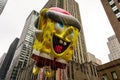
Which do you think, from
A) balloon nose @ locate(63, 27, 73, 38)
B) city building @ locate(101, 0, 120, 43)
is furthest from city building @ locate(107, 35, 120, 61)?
balloon nose @ locate(63, 27, 73, 38)

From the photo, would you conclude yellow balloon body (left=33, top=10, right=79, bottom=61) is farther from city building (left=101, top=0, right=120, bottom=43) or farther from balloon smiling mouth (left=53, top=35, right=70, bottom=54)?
city building (left=101, top=0, right=120, bottom=43)

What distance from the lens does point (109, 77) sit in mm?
25641

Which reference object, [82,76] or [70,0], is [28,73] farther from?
[70,0]

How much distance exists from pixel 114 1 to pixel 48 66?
32.6 metres

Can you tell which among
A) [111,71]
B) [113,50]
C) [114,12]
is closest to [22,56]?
[114,12]

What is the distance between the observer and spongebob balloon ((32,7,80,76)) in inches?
363

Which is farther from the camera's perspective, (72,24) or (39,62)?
(72,24)

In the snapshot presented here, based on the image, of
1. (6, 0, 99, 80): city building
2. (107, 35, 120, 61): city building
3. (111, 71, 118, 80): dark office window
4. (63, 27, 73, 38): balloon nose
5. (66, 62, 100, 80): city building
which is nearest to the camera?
(63, 27, 73, 38): balloon nose

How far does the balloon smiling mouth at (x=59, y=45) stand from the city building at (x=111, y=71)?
1874 centimetres

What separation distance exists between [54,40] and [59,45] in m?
0.50

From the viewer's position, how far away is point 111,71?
85.0ft

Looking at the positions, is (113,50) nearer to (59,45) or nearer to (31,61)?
(31,61)

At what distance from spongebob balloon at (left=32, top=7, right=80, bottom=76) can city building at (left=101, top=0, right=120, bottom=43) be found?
25.1 meters

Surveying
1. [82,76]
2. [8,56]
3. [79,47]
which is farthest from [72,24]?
[8,56]
